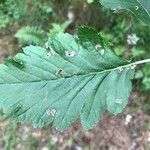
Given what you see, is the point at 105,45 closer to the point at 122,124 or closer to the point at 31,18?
the point at 122,124

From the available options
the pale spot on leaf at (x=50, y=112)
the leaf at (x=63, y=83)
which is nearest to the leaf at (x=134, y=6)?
the leaf at (x=63, y=83)

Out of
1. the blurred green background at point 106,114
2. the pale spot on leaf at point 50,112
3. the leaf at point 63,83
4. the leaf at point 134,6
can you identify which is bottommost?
the blurred green background at point 106,114

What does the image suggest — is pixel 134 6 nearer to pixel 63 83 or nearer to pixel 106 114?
pixel 63 83

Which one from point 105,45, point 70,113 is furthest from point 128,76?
point 70,113

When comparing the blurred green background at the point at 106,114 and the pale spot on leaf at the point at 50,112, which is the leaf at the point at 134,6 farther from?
the blurred green background at the point at 106,114

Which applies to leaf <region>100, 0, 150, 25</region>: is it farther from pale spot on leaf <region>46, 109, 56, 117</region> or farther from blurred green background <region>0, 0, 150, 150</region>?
blurred green background <region>0, 0, 150, 150</region>

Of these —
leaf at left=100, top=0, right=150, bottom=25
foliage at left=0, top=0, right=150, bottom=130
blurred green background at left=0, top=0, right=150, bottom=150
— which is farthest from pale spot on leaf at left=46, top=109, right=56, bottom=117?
blurred green background at left=0, top=0, right=150, bottom=150
